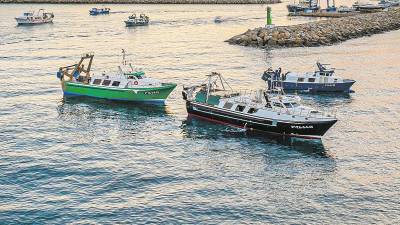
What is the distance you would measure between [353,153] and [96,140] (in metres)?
27.5

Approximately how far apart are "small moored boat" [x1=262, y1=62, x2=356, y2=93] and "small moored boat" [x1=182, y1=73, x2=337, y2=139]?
56.7 feet

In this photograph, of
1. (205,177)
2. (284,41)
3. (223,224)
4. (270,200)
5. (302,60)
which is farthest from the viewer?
(284,41)

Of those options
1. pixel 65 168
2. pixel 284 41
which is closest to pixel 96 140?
pixel 65 168

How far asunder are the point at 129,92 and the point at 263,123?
78.0 feet

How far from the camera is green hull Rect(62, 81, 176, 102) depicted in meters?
84.6

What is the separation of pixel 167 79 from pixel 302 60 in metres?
31.3

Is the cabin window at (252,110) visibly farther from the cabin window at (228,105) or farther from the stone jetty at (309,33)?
the stone jetty at (309,33)

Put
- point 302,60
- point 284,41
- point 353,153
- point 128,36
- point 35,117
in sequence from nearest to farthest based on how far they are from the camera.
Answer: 1. point 353,153
2. point 35,117
3. point 302,60
4. point 284,41
5. point 128,36

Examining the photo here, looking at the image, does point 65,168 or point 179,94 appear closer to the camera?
point 65,168

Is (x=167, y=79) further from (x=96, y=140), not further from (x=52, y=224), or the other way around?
(x=52, y=224)

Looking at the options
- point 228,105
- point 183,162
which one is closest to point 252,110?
point 228,105

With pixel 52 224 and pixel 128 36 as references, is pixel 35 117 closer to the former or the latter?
pixel 52 224

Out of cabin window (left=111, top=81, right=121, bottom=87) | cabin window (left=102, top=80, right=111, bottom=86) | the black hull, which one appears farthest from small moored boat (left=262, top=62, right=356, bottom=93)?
cabin window (left=102, top=80, right=111, bottom=86)

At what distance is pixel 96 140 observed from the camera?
67.6 m
